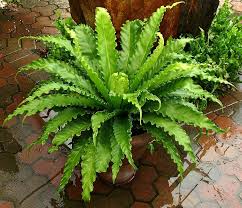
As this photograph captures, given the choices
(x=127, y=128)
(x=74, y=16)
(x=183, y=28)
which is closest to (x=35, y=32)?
(x=74, y=16)

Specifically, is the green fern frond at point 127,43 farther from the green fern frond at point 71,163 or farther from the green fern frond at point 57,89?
the green fern frond at point 71,163

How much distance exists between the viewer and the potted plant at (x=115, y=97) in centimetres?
272

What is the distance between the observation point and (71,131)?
279 centimetres

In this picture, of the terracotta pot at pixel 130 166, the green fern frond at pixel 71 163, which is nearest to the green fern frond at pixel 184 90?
the terracotta pot at pixel 130 166

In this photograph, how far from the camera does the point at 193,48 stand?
14.5ft

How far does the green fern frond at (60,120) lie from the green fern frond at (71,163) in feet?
0.71

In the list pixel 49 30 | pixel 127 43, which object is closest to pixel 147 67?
pixel 127 43

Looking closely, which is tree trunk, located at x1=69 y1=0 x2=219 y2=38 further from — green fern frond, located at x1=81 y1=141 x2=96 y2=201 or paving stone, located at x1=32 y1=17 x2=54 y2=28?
green fern frond, located at x1=81 y1=141 x2=96 y2=201

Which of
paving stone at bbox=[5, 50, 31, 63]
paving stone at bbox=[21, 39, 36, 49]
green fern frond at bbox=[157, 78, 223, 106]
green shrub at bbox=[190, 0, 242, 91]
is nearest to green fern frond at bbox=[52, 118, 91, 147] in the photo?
green fern frond at bbox=[157, 78, 223, 106]

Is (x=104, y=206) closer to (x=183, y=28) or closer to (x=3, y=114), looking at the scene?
(x=3, y=114)

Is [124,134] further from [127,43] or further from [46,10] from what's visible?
[46,10]

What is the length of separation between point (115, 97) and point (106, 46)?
450mm

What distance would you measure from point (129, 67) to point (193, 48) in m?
1.64

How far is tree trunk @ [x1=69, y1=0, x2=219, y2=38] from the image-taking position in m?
3.80
